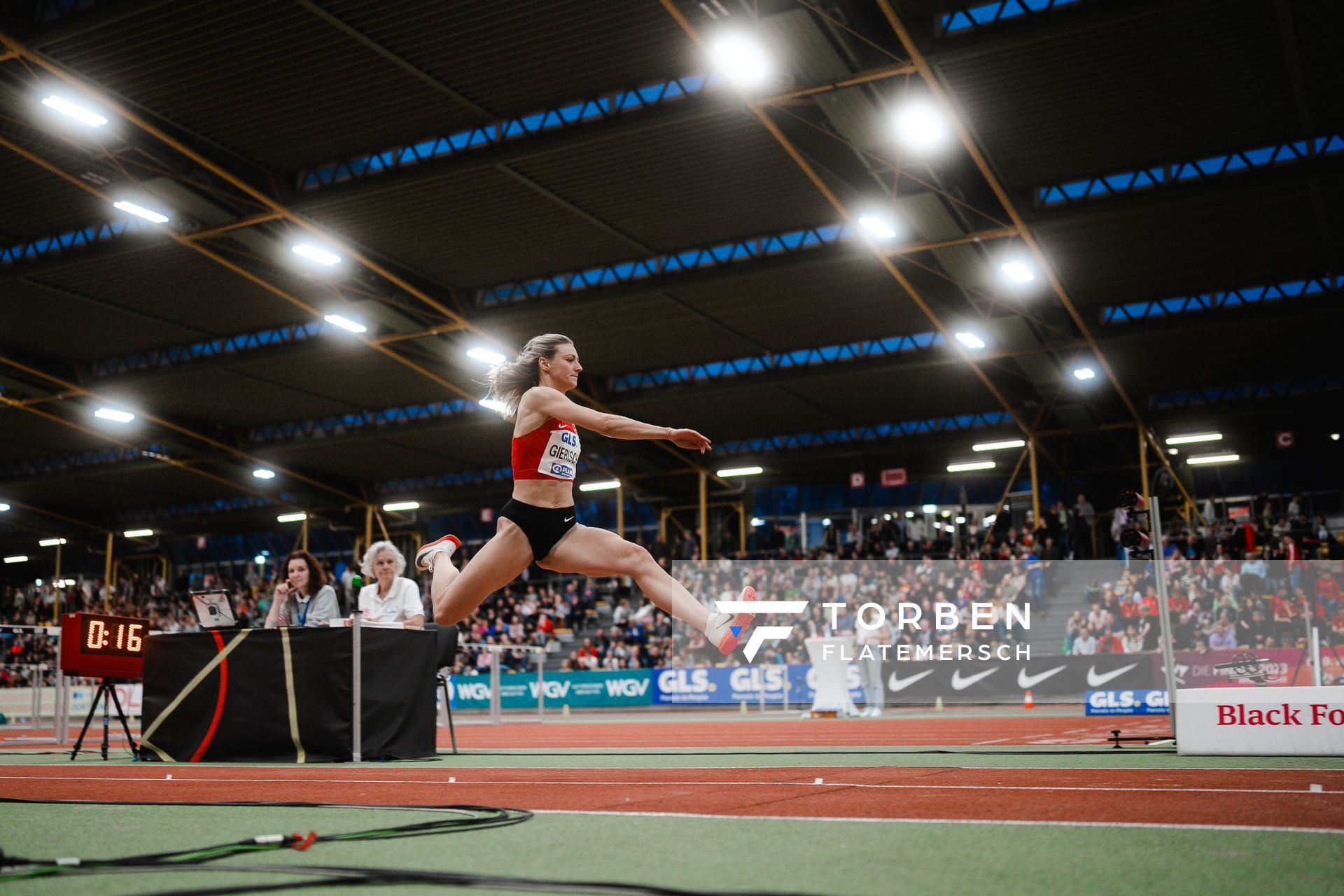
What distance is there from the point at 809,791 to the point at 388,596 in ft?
16.8

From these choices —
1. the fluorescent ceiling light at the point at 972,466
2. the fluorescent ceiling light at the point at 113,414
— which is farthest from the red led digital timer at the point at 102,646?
the fluorescent ceiling light at the point at 972,466

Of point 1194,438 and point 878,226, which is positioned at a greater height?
point 878,226

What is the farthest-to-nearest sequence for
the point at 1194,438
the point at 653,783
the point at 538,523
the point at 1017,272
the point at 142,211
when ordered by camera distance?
1. the point at 1194,438
2. the point at 1017,272
3. the point at 142,211
4. the point at 653,783
5. the point at 538,523

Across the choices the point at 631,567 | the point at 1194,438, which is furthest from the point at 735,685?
the point at 631,567

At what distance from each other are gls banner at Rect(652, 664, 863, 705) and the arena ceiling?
667 centimetres

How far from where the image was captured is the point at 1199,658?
19766mm

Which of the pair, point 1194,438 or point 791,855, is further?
point 1194,438

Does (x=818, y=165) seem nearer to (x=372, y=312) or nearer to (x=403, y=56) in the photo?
(x=403, y=56)

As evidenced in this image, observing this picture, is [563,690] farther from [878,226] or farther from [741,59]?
[741,59]

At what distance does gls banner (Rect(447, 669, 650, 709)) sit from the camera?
2873 cm

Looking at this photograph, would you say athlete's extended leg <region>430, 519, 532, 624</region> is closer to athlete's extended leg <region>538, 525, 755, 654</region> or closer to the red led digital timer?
athlete's extended leg <region>538, 525, 755, 654</region>

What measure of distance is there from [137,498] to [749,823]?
4266cm

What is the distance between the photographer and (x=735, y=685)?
26328 millimetres

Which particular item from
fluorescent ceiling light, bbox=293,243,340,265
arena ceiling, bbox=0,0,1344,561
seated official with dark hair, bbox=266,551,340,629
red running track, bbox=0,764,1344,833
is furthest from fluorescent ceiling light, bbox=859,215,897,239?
red running track, bbox=0,764,1344,833
